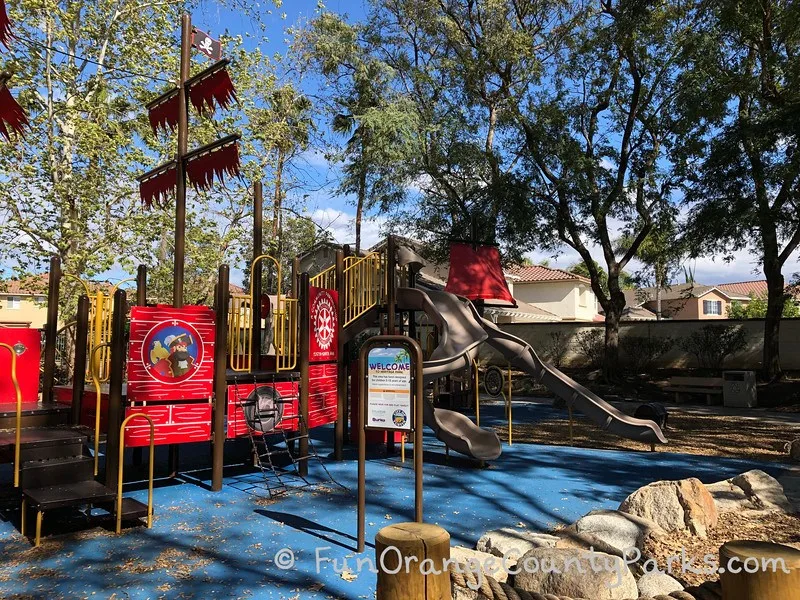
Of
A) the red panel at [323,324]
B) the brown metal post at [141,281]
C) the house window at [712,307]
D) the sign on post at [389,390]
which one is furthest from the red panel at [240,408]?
the house window at [712,307]

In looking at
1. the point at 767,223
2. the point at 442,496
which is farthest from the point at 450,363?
the point at 767,223

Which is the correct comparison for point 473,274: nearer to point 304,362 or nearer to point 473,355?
point 473,355

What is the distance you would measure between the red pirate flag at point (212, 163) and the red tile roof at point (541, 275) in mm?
28909

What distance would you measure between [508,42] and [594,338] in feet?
42.3

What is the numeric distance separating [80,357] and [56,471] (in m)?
1.71

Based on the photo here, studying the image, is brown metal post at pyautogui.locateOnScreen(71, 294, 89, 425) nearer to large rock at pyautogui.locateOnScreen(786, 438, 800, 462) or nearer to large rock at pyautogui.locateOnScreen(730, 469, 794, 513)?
large rock at pyautogui.locateOnScreen(730, 469, 794, 513)

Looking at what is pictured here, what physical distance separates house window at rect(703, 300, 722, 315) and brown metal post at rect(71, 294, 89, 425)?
182ft

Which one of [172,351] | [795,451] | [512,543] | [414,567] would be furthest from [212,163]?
[795,451]

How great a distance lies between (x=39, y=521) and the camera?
543 cm

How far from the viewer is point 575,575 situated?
403 cm

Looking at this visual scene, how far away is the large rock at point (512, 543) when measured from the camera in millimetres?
4820

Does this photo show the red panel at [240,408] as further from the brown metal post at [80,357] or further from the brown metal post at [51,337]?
the brown metal post at [51,337]

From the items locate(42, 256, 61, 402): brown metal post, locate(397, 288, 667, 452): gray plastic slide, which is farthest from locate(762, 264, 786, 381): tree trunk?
locate(42, 256, 61, 402): brown metal post

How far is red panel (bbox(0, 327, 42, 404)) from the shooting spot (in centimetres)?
763
